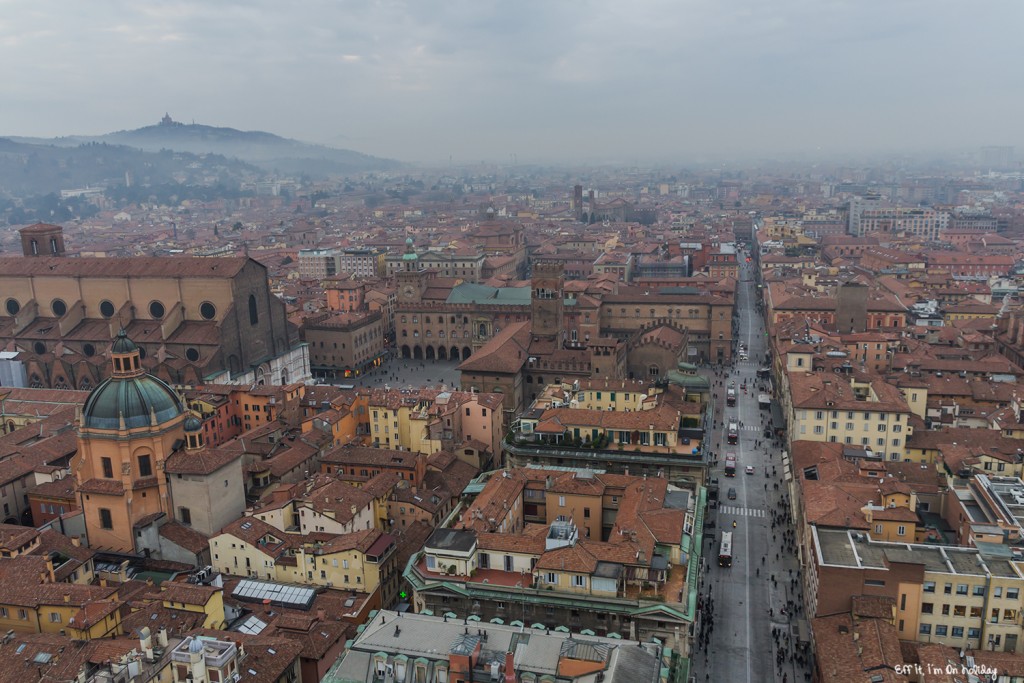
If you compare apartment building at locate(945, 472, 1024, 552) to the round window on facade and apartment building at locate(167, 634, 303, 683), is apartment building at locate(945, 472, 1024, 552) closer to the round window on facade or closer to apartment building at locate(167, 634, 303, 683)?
apartment building at locate(167, 634, 303, 683)

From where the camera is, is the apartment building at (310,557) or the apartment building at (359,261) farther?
the apartment building at (359,261)

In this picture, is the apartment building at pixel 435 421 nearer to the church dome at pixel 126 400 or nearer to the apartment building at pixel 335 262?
the church dome at pixel 126 400

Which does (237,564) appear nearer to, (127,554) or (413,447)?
(127,554)

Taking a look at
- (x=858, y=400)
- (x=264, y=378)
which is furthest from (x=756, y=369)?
(x=264, y=378)

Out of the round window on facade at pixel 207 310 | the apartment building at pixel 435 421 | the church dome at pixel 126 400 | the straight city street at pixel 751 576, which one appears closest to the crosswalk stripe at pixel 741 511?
the straight city street at pixel 751 576

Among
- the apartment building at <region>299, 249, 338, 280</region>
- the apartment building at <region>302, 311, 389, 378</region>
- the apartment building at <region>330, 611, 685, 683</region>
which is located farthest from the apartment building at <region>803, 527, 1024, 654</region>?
the apartment building at <region>299, 249, 338, 280</region>

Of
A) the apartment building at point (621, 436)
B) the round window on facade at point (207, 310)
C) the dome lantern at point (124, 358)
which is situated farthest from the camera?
the round window on facade at point (207, 310)
